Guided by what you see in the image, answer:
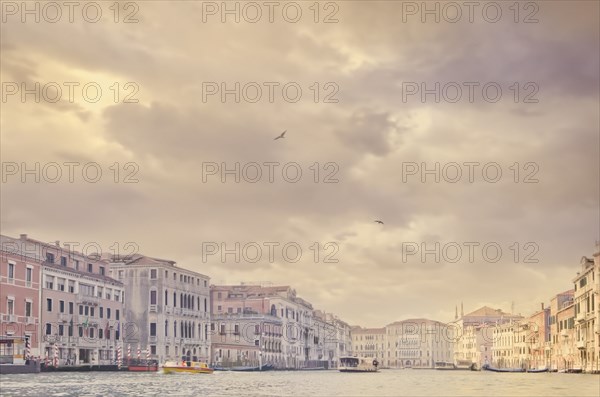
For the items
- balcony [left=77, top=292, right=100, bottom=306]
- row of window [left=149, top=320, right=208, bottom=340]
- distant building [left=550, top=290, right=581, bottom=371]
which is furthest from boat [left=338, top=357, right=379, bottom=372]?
balcony [left=77, top=292, right=100, bottom=306]

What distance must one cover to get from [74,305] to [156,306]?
49.5ft

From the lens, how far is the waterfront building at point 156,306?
87312 mm

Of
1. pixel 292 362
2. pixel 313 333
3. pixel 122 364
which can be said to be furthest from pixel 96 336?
pixel 313 333

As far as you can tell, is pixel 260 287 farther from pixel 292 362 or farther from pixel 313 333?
pixel 313 333

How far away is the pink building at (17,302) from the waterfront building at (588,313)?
4705 centimetres

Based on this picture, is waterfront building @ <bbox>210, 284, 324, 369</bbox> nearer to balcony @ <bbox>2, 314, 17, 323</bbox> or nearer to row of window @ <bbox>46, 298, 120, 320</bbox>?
row of window @ <bbox>46, 298, 120, 320</bbox>

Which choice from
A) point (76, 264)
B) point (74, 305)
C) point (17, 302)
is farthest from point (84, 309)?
point (17, 302)

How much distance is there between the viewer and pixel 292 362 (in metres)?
133

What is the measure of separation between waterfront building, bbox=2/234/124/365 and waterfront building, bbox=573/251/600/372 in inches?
1693

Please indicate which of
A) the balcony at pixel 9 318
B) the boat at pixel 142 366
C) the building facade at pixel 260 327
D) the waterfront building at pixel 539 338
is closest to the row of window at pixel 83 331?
the boat at pixel 142 366

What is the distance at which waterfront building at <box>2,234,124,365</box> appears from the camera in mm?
68188

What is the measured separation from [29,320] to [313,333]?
9201 cm

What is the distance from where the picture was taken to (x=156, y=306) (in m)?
87.8

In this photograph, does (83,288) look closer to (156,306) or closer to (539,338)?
(156,306)
